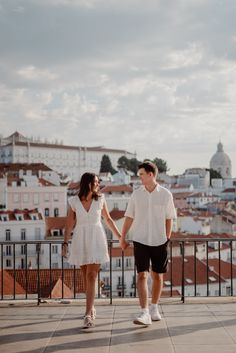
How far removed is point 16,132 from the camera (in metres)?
142

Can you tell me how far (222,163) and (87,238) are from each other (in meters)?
156

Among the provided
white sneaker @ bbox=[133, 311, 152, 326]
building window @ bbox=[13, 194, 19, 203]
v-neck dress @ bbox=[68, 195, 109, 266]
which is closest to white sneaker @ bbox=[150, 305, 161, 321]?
white sneaker @ bbox=[133, 311, 152, 326]

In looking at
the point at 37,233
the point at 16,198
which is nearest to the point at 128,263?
the point at 37,233

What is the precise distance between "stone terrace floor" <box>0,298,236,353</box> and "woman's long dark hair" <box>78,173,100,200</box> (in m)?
1.27

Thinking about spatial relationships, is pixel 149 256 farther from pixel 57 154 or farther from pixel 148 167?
pixel 57 154

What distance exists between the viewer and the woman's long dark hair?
545 cm

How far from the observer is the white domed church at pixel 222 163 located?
15662 centimetres

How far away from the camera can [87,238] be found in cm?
550

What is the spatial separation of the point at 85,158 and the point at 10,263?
93.6 meters

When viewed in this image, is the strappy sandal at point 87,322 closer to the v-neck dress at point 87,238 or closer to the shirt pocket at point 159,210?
the v-neck dress at point 87,238

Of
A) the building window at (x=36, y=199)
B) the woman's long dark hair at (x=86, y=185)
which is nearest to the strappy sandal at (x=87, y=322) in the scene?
the woman's long dark hair at (x=86, y=185)

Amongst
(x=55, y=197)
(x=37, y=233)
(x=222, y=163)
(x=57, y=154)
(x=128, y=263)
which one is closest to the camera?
(x=128, y=263)

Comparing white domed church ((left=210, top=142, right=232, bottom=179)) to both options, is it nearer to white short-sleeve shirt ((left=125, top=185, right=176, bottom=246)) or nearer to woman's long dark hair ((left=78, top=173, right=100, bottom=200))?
white short-sleeve shirt ((left=125, top=185, right=176, bottom=246))

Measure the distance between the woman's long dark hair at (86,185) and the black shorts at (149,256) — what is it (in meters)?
0.63
